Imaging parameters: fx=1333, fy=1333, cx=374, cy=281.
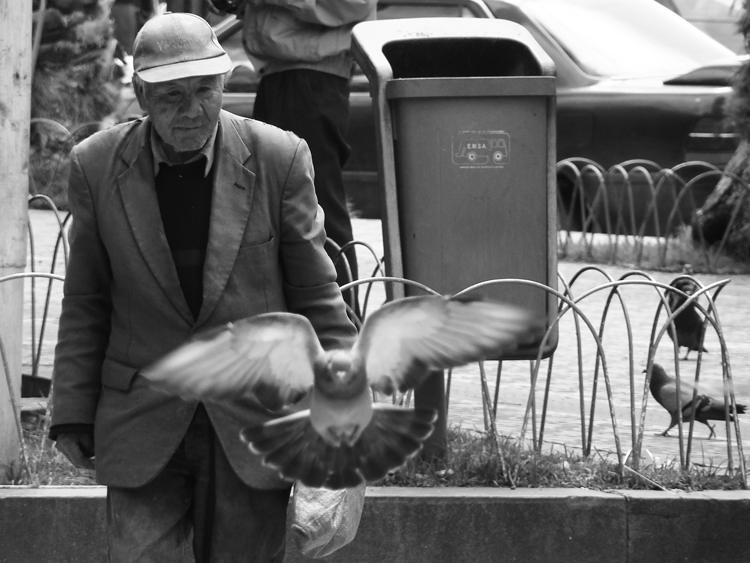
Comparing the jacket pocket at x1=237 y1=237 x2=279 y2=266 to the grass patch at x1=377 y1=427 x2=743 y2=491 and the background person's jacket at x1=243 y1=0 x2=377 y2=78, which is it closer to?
the grass patch at x1=377 y1=427 x2=743 y2=491

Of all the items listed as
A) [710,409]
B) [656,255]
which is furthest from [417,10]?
[710,409]

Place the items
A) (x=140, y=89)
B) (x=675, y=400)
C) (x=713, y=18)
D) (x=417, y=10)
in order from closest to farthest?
(x=140, y=89)
(x=675, y=400)
(x=417, y=10)
(x=713, y=18)

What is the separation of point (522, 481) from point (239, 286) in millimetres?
1759

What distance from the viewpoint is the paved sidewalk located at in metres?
5.31

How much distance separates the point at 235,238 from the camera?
9.99ft

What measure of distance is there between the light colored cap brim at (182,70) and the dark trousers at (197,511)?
2.53ft

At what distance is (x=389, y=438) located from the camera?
9.00 feet

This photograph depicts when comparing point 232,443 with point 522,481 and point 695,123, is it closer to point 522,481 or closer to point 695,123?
point 522,481

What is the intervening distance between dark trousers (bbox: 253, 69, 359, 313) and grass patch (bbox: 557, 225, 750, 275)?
3946 mm

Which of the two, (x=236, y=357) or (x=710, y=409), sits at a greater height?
(x=236, y=357)

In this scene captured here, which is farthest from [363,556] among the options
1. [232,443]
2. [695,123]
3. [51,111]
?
[51,111]

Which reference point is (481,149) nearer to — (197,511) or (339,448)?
(197,511)

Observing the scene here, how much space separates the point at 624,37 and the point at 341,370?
869 cm

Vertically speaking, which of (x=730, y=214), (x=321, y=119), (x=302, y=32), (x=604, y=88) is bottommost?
(x=730, y=214)
